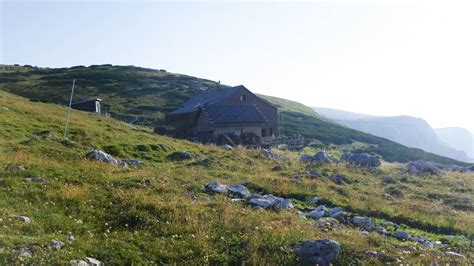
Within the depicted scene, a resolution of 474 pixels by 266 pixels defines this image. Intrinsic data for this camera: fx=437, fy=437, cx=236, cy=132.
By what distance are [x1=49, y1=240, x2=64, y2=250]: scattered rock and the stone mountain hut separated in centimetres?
4817

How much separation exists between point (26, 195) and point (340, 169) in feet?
84.3

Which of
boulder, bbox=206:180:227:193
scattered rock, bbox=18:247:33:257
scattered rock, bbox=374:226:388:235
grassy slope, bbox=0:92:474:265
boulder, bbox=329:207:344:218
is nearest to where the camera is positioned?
scattered rock, bbox=18:247:33:257

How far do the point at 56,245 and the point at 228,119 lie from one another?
54.1 m

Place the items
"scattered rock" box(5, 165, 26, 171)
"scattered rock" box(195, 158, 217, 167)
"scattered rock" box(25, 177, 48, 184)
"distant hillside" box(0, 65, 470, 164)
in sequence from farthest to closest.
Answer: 1. "distant hillside" box(0, 65, 470, 164)
2. "scattered rock" box(195, 158, 217, 167)
3. "scattered rock" box(5, 165, 26, 171)
4. "scattered rock" box(25, 177, 48, 184)

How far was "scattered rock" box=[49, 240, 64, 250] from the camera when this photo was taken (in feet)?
32.1

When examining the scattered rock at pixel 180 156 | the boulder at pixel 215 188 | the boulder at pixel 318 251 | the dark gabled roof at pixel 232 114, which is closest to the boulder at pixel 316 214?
the boulder at pixel 215 188

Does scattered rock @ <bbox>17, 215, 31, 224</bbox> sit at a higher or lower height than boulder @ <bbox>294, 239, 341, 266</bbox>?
lower

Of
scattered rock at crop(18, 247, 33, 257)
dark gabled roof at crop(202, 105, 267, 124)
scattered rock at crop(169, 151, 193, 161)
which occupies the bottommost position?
scattered rock at crop(169, 151, 193, 161)

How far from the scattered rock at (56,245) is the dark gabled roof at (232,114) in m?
52.7

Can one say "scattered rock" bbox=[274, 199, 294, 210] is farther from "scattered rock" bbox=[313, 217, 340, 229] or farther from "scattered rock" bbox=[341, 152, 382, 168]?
"scattered rock" bbox=[341, 152, 382, 168]

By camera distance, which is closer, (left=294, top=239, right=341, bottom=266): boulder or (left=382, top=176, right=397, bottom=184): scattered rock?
(left=294, top=239, right=341, bottom=266): boulder

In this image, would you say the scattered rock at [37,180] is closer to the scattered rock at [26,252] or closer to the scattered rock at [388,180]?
the scattered rock at [26,252]

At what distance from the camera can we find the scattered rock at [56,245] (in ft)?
32.1

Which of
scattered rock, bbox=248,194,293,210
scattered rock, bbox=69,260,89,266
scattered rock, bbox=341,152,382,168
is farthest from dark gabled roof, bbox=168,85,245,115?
scattered rock, bbox=69,260,89,266
